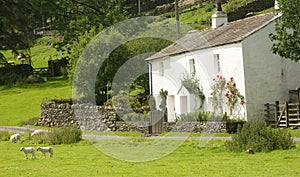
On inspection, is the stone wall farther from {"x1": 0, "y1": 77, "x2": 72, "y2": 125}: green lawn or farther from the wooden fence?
the wooden fence

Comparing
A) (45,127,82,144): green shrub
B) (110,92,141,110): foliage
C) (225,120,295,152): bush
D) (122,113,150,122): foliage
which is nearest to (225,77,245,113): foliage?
(122,113,150,122): foliage

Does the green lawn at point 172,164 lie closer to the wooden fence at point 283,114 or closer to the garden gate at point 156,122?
the wooden fence at point 283,114

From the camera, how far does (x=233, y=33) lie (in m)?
37.0

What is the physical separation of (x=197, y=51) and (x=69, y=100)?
13804 millimetres

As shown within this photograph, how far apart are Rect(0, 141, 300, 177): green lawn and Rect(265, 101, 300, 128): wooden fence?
9.58m

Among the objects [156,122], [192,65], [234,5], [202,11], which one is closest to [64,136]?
[156,122]

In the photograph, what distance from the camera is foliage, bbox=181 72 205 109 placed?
126 feet

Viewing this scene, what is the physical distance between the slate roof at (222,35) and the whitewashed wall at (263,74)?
867 millimetres

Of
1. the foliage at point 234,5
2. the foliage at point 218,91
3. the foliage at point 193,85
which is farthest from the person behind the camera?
the foliage at point 234,5

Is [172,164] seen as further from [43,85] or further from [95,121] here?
[43,85]

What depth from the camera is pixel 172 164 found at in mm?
19484

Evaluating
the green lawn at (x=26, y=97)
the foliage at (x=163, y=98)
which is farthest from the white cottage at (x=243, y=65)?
the green lawn at (x=26, y=97)

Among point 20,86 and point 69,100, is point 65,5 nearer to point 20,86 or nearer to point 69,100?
point 20,86

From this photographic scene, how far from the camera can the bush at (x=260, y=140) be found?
883 inches
